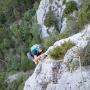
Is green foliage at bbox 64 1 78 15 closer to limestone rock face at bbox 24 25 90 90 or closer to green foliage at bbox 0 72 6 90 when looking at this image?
green foliage at bbox 0 72 6 90

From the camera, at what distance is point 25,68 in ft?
84.1

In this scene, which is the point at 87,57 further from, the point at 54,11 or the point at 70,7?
the point at 54,11

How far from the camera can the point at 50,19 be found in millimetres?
23453

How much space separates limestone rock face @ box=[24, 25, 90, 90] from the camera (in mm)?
11359

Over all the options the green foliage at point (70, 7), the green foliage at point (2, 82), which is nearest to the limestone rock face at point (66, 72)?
the green foliage at point (70, 7)

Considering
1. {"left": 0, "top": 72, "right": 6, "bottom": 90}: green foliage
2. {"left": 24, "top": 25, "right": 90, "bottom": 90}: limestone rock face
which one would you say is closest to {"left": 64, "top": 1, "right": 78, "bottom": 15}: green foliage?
{"left": 0, "top": 72, "right": 6, "bottom": 90}: green foliage

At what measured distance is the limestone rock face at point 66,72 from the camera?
11.4 meters

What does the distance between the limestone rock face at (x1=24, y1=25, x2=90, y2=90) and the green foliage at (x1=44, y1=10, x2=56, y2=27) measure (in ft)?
32.8

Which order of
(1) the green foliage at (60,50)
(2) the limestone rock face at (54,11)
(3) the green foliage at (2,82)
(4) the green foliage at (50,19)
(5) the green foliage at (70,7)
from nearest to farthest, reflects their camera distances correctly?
(1) the green foliage at (60,50) → (5) the green foliage at (70,7) → (2) the limestone rock face at (54,11) → (4) the green foliage at (50,19) → (3) the green foliage at (2,82)

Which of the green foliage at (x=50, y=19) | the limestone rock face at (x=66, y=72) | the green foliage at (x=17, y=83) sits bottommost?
the limestone rock face at (x=66, y=72)

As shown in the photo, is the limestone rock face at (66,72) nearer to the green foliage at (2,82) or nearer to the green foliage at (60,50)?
the green foliage at (60,50)

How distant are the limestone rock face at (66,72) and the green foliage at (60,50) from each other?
0.17 m

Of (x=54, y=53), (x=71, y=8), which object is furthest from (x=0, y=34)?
(x=54, y=53)

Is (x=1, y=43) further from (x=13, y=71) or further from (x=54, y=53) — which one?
(x=54, y=53)
